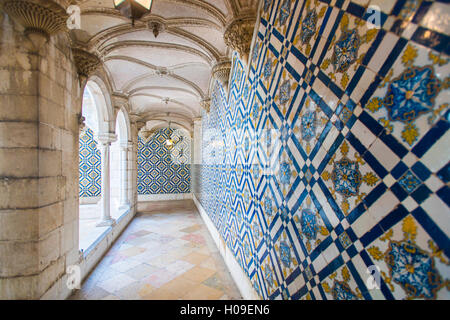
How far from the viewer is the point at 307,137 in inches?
51.7

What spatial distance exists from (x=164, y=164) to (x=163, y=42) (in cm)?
763

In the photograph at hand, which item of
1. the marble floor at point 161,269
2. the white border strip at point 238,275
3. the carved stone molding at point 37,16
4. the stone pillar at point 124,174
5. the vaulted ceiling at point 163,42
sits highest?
the vaulted ceiling at point 163,42

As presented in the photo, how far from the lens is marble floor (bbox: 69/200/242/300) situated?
2.74 m

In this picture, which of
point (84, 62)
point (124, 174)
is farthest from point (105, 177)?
point (84, 62)

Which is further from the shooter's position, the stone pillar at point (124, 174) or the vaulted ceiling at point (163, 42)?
the stone pillar at point (124, 174)

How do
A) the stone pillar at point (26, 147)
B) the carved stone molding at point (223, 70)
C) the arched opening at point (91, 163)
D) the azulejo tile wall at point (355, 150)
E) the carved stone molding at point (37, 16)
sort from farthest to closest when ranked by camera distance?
the arched opening at point (91, 163) < the carved stone molding at point (223, 70) < the stone pillar at point (26, 147) < the carved stone molding at point (37, 16) < the azulejo tile wall at point (355, 150)

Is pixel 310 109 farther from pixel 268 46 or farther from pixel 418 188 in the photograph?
pixel 268 46

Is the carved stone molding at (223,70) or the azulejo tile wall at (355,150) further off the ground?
the carved stone molding at (223,70)

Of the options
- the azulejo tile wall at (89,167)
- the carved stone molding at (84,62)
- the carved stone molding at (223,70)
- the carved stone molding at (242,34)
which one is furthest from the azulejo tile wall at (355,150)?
the azulejo tile wall at (89,167)

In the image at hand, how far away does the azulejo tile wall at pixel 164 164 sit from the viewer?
10469 millimetres

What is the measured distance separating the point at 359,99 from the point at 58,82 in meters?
2.84

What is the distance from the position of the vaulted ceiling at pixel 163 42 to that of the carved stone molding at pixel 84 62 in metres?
0.13

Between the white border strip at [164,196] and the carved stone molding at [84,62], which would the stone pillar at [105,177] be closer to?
the carved stone molding at [84,62]

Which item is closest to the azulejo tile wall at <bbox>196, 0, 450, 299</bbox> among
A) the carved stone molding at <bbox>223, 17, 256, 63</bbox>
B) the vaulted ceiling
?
the carved stone molding at <bbox>223, 17, 256, 63</bbox>
